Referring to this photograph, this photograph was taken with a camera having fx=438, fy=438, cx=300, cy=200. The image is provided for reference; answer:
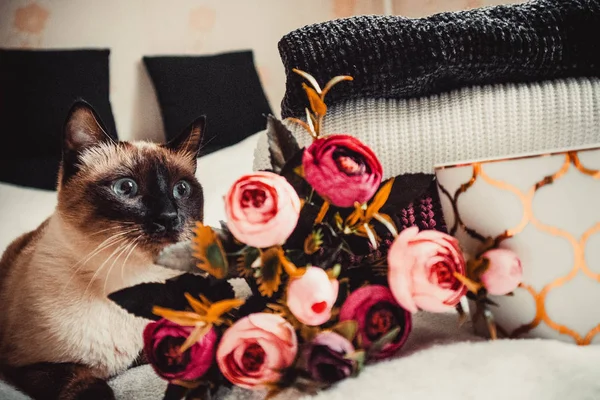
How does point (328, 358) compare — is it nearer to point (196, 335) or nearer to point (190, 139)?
point (196, 335)

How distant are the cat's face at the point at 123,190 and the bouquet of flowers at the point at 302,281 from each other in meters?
0.18

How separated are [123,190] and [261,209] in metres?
0.38

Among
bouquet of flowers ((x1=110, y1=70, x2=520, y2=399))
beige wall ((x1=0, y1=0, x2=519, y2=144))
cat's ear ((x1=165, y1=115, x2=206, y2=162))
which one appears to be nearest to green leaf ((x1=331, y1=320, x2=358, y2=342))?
bouquet of flowers ((x1=110, y1=70, x2=520, y2=399))

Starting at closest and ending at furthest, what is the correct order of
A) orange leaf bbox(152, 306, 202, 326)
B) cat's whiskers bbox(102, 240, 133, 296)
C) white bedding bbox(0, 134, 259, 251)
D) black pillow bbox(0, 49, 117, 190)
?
orange leaf bbox(152, 306, 202, 326), cat's whiskers bbox(102, 240, 133, 296), white bedding bbox(0, 134, 259, 251), black pillow bbox(0, 49, 117, 190)

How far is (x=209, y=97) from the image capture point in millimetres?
1599

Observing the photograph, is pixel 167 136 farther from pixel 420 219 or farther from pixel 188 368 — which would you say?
pixel 188 368

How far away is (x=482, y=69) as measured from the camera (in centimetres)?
62

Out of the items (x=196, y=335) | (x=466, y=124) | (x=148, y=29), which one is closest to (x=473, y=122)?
(x=466, y=124)

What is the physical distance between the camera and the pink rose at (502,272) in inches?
15.6

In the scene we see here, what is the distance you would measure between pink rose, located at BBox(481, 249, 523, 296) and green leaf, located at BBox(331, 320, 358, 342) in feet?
0.43

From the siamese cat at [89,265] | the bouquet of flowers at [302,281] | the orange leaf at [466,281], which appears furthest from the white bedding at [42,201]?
the orange leaf at [466,281]

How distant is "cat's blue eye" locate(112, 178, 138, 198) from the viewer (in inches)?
25.3

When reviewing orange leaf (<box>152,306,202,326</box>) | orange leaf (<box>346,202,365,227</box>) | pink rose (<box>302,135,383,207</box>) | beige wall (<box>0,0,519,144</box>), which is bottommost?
orange leaf (<box>152,306,202,326</box>)

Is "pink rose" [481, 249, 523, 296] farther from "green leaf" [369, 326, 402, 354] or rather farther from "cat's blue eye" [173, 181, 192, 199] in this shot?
"cat's blue eye" [173, 181, 192, 199]
